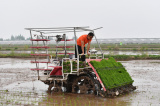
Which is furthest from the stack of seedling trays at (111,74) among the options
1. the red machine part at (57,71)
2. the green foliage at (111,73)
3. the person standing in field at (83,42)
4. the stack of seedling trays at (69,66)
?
the red machine part at (57,71)

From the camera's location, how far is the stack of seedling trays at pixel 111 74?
1038cm

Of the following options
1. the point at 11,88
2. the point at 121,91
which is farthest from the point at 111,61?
the point at 11,88

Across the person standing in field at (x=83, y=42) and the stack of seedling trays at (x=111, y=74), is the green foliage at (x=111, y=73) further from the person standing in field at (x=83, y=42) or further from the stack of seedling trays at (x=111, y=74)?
the person standing in field at (x=83, y=42)

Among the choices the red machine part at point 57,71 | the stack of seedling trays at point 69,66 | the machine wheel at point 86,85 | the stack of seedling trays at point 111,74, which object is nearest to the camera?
the stack of seedling trays at point 111,74

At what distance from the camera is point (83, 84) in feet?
35.8

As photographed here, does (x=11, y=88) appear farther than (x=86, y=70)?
Yes

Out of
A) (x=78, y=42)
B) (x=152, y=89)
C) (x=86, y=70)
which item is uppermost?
(x=78, y=42)

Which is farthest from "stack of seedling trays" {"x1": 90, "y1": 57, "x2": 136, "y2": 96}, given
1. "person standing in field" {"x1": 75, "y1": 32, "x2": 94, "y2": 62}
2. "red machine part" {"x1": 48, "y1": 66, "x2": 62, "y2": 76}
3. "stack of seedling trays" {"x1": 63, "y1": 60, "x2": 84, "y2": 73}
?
"red machine part" {"x1": 48, "y1": 66, "x2": 62, "y2": 76}

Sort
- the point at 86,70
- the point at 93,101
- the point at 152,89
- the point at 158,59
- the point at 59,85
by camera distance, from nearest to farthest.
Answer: the point at 93,101, the point at 86,70, the point at 59,85, the point at 152,89, the point at 158,59

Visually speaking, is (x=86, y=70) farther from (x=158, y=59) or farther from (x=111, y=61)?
(x=158, y=59)

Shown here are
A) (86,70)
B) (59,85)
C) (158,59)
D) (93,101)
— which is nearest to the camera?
(93,101)

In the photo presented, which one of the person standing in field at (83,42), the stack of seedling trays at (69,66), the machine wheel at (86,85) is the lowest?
the machine wheel at (86,85)

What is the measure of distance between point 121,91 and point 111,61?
60.3 inches

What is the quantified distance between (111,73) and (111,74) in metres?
0.08
